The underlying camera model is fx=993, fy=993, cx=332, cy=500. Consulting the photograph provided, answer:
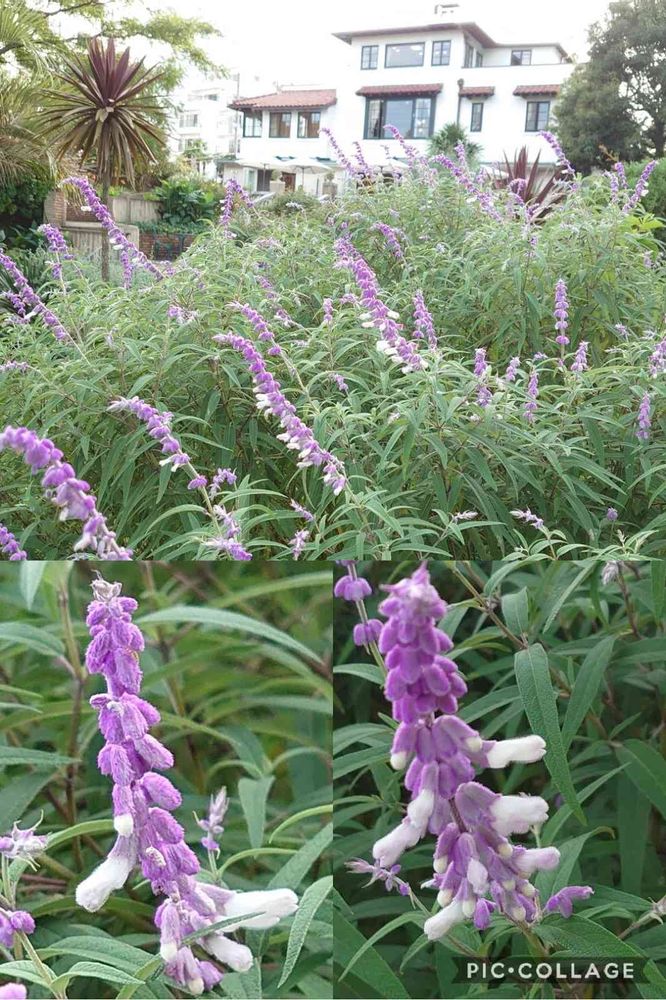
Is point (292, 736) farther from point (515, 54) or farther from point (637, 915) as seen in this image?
point (515, 54)

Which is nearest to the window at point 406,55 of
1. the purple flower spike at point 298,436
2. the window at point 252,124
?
the window at point 252,124

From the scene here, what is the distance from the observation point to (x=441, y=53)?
40.5 metres

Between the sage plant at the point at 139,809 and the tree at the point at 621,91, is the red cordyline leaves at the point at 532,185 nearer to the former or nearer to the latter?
the sage plant at the point at 139,809

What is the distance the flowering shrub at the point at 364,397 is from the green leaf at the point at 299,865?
65 cm

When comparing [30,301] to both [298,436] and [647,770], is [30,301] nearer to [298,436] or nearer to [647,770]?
[298,436]

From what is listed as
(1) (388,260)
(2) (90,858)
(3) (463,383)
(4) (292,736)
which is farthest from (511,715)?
(1) (388,260)

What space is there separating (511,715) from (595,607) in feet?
0.49

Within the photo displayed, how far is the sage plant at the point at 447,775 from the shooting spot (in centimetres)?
67

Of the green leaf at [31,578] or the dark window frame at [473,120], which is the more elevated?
the dark window frame at [473,120]

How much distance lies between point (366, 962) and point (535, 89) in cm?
4083

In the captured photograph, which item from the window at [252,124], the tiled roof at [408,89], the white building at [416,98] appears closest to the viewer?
the white building at [416,98]

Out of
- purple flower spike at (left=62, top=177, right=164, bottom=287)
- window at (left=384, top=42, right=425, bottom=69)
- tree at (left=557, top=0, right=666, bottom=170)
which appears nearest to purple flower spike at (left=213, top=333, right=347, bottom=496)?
purple flower spike at (left=62, top=177, right=164, bottom=287)

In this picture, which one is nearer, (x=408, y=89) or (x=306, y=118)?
(x=408, y=89)

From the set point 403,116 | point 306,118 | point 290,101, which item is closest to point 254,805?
point 403,116
